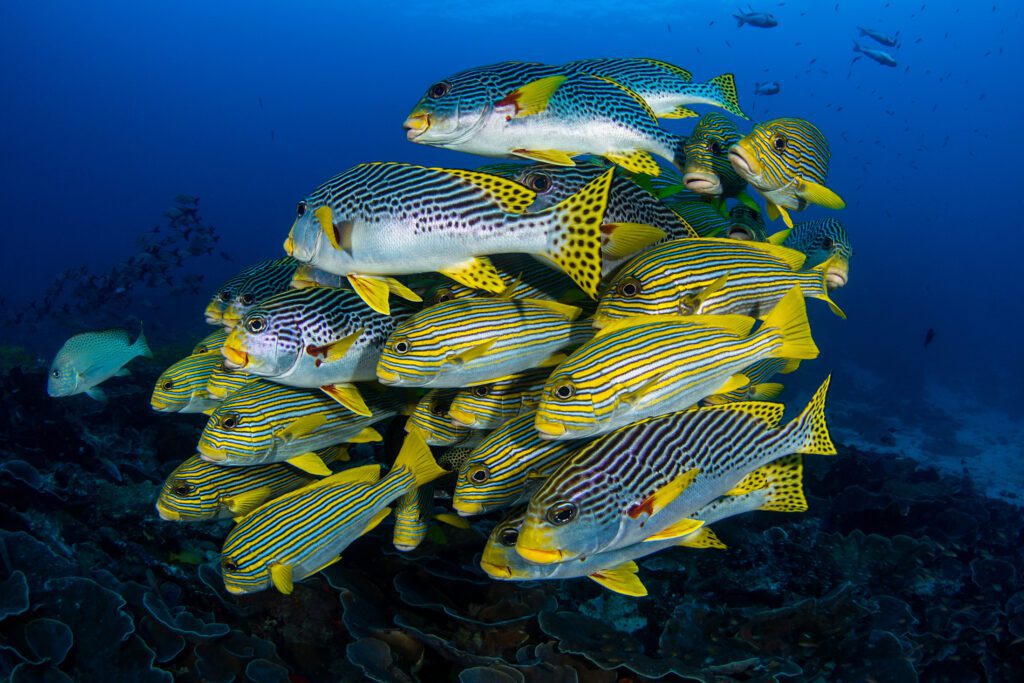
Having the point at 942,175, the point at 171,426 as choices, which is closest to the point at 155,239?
the point at 171,426

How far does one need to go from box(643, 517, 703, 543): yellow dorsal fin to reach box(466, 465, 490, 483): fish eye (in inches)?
33.8

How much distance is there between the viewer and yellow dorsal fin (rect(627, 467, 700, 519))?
2418 millimetres

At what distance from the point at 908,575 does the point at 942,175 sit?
13780cm

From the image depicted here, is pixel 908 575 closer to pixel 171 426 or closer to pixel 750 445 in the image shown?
pixel 750 445

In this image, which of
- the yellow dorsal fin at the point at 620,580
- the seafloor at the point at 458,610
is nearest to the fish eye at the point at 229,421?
the seafloor at the point at 458,610

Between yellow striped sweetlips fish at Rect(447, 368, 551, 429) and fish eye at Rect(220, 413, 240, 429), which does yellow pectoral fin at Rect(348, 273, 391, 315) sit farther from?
fish eye at Rect(220, 413, 240, 429)

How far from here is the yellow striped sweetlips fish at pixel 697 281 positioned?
9.14 ft

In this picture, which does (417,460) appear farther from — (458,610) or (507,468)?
(458,610)

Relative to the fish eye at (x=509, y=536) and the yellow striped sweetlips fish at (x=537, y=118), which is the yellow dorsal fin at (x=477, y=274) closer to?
the yellow striped sweetlips fish at (x=537, y=118)

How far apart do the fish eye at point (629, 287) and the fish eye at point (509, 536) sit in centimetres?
125

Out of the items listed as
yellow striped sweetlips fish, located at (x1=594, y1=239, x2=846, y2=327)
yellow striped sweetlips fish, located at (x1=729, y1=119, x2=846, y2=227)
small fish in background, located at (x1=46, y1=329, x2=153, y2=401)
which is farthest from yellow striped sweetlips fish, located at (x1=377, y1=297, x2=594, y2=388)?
small fish in background, located at (x1=46, y1=329, x2=153, y2=401)

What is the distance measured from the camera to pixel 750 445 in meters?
2.78

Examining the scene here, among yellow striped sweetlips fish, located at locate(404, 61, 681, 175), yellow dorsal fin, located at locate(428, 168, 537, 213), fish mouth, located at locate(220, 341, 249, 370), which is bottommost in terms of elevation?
fish mouth, located at locate(220, 341, 249, 370)

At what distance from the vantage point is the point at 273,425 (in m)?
3.23
